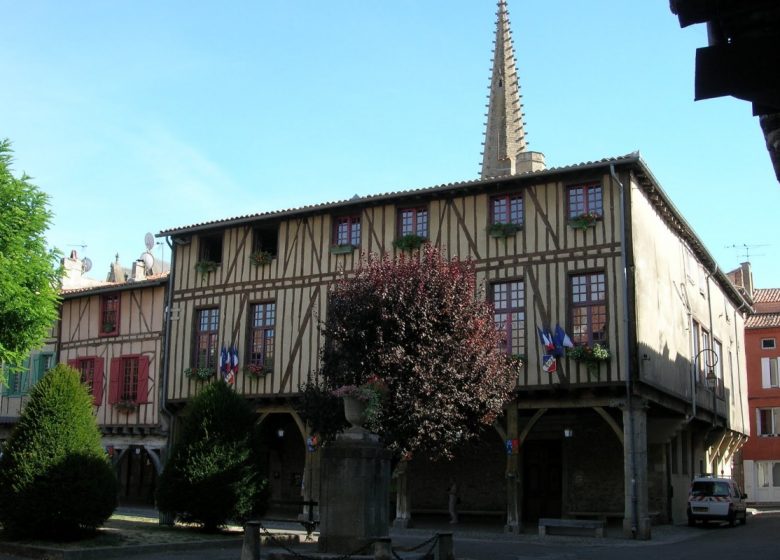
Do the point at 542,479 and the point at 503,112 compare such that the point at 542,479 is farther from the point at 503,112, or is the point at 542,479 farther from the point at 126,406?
the point at 503,112

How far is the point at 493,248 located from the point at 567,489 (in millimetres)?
7073

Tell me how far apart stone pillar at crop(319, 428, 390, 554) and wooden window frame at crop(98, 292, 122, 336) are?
19.3 m

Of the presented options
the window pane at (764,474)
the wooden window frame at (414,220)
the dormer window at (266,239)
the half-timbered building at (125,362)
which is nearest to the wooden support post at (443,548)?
the wooden window frame at (414,220)

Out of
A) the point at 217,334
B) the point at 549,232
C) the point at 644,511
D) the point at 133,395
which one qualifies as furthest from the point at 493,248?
the point at 133,395

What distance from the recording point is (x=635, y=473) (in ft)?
64.6

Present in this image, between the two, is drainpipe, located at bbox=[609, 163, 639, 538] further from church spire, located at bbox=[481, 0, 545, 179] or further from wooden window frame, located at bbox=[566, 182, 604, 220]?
church spire, located at bbox=[481, 0, 545, 179]

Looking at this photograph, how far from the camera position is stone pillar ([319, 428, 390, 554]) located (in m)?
12.3

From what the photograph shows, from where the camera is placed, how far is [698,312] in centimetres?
2772

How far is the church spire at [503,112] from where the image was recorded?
46.8m

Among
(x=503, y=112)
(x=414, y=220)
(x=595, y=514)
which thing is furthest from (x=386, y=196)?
(x=503, y=112)

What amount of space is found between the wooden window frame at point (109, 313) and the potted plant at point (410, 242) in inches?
467

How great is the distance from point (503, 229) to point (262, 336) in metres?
7.80

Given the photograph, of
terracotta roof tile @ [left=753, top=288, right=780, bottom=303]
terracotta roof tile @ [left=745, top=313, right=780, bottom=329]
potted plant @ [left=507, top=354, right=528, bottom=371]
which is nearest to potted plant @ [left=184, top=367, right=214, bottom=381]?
potted plant @ [left=507, top=354, right=528, bottom=371]

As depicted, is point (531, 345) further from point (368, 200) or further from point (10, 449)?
point (10, 449)
